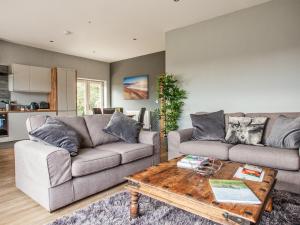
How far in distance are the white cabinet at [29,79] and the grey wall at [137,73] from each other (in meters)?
2.50

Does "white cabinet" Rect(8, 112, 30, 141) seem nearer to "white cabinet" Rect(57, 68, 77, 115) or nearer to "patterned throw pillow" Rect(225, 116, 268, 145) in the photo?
"white cabinet" Rect(57, 68, 77, 115)

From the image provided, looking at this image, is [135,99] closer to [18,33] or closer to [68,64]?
[68,64]

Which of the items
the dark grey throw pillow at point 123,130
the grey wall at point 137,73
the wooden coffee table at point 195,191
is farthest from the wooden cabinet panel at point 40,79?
the wooden coffee table at point 195,191

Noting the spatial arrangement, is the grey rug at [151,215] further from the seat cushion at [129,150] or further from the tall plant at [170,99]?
the tall plant at [170,99]

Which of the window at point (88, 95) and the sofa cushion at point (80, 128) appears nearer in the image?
the sofa cushion at point (80, 128)

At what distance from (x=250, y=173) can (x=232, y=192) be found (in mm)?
450

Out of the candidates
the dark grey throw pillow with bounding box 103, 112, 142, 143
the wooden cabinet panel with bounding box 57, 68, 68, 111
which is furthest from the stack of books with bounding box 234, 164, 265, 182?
the wooden cabinet panel with bounding box 57, 68, 68, 111

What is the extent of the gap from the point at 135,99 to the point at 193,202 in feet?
19.6

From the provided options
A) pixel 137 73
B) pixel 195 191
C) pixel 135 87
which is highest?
pixel 137 73

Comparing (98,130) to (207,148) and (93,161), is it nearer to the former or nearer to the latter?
(93,161)

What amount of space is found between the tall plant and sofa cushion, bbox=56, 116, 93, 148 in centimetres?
200

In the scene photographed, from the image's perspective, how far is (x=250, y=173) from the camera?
66.1 inches

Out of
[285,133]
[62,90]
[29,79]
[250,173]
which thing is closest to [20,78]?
[29,79]

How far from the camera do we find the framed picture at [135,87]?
22.4 ft
